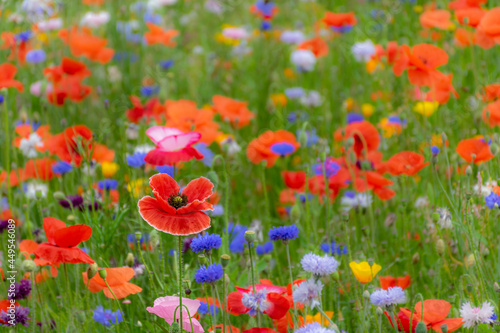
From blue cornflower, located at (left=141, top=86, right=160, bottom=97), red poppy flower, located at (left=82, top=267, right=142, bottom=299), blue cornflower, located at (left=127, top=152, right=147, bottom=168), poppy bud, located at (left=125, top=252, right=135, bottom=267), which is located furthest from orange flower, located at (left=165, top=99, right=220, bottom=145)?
red poppy flower, located at (left=82, top=267, right=142, bottom=299)

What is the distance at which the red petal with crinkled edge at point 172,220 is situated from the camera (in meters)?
1.08

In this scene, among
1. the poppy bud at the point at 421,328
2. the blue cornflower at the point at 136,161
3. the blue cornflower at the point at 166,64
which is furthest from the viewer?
the blue cornflower at the point at 166,64

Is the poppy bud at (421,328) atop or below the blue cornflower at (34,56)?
below

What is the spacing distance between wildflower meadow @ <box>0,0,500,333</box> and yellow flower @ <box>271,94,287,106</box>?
1 centimetres

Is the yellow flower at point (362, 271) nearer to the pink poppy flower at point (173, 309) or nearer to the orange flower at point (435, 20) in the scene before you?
the pink poppy flower at point (173, 309)

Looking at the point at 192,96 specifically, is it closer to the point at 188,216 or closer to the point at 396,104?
the point at 396,104

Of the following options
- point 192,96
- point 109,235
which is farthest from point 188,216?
point 192,96

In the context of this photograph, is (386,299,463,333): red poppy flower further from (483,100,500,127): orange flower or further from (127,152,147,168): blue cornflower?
(127,152,147,168): blue cornflower

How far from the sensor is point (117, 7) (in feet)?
10.6

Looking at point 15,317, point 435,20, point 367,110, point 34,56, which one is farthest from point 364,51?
point 15,317

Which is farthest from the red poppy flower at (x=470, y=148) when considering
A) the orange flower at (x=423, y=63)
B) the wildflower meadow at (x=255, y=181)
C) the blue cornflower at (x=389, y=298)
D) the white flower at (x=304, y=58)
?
the white flower at (x=304, y=58)

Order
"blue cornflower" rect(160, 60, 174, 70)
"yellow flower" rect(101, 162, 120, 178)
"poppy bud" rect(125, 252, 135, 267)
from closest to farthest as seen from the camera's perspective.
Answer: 1. "poppy bud" rect(125, 252, 135, 267)
2. "yellow flower" rect(101, 162, 120, 178)
3. "blue cornflower" rect(160, 60, 174, 70)

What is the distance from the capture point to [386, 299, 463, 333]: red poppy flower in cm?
115

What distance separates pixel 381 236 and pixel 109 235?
87cm
